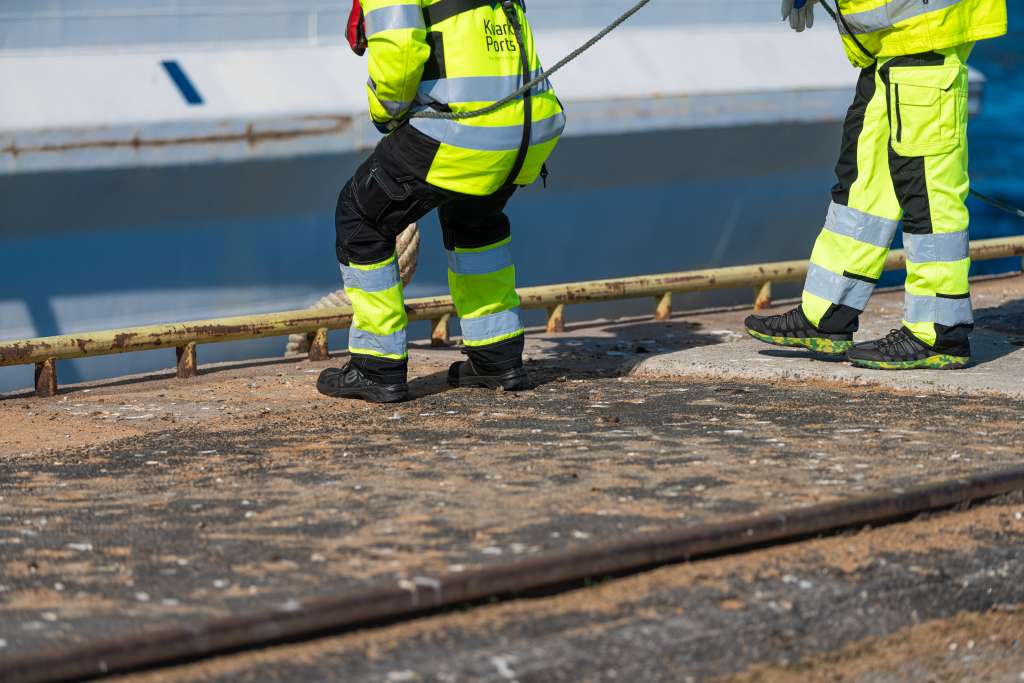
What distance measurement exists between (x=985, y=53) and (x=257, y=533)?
636cm

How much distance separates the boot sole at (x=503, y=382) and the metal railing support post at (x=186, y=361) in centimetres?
112

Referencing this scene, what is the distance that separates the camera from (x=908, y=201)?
566 centimetres

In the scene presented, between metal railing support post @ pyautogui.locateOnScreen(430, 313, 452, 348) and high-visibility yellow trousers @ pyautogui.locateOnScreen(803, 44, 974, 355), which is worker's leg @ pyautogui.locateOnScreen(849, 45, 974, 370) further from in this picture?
metal railing support post @ pyautogui.locateOnScreen(430, 313, 452, 348)

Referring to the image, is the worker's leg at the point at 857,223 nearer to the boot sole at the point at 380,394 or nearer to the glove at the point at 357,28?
the boot sole at the point at 380,394

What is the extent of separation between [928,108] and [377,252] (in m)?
1.89

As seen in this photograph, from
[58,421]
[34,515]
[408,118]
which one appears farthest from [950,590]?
[58,421]

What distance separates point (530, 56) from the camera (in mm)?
5297

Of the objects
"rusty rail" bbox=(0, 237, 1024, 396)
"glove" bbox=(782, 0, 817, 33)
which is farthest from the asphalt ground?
"rusty rail" bbox=(0, 237, 1024, 396)

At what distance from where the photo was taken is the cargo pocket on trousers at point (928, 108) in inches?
218

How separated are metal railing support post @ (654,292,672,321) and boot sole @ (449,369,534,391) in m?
1.68

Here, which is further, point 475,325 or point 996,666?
point 475,325

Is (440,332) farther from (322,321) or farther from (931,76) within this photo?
(931,76)

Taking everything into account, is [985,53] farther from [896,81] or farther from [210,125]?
[210,125]

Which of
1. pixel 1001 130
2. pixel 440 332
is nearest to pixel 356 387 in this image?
pixel 440 332
